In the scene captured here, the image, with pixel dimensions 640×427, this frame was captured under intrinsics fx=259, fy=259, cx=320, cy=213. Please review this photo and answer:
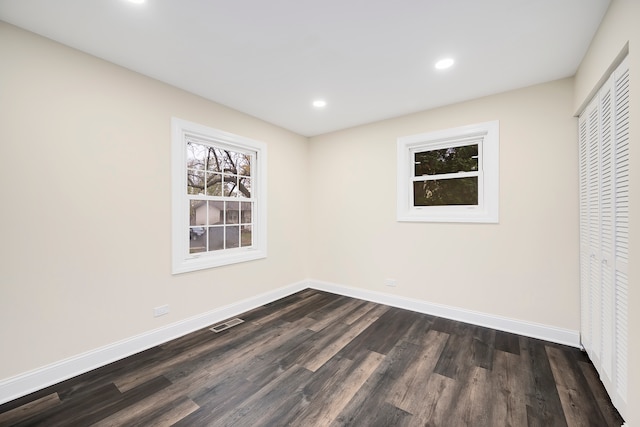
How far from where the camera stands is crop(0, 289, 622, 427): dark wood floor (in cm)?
168

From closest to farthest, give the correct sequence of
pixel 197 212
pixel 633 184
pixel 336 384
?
pixel 633 184
pixel 336 384
pixel 197 212

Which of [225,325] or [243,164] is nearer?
[225,325]

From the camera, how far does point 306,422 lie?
5.37ft

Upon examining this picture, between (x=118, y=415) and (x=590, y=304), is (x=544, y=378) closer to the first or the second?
(x=590, y=304)

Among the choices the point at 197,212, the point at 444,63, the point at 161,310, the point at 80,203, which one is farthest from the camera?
the point at 197,212

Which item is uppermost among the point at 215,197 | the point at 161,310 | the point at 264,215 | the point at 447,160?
the point at 447,160

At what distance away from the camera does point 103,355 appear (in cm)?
225

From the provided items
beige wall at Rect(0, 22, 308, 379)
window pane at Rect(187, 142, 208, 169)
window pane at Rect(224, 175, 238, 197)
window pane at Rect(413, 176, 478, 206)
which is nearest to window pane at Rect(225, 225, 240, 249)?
window pane at Rect(224, 175, 238, 197)

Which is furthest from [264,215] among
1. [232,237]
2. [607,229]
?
[607,229]

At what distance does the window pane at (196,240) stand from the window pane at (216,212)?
0.17 m

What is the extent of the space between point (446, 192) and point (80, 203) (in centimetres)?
383

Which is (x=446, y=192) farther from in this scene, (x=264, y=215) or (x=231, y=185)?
(x=231, y=185)

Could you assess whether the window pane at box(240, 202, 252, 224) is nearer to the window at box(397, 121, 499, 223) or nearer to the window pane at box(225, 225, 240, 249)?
the window pane at box(225, 225, 240, 249)

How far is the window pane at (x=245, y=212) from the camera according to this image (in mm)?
3662
